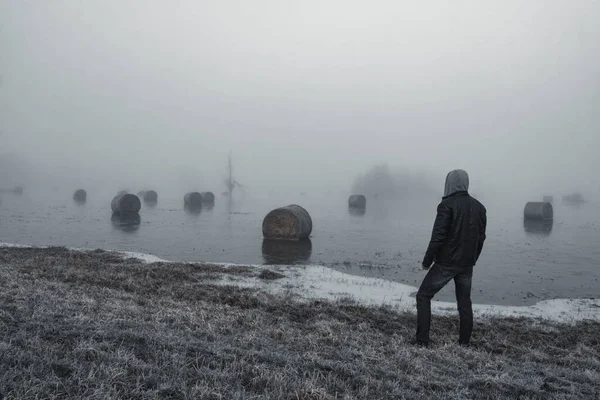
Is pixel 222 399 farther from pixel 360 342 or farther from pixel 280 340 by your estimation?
pixel 360 342

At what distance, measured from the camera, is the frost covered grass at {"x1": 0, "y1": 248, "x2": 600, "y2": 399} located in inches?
130

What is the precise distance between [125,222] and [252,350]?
23.7m

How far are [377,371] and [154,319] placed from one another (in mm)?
3088

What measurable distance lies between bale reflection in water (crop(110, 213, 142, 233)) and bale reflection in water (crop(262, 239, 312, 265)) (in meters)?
8.54

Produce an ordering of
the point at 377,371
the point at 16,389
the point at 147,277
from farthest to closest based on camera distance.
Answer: the point at 147,277
the point at 377,371
the point at 16,389

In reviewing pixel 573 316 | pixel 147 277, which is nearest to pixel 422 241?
pixel 573 316

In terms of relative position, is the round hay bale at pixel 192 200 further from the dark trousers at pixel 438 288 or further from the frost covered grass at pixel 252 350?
the dark trousers at pixel 438 288

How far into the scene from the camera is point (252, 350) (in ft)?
14.0

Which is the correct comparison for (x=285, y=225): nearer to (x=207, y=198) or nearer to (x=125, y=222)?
(x=125, y=222)

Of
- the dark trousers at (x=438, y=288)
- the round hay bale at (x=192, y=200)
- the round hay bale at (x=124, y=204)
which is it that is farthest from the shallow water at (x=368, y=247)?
the round hay bale at (x=192, y=200)

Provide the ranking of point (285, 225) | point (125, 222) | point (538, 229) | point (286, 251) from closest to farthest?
point (286, 251), point (285, 225), point (125, 222), point (538, 229)

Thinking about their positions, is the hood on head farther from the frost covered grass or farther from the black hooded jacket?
the frost covered grass

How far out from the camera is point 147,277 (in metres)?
9.31

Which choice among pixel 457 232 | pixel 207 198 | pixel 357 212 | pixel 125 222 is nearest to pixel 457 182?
pixel 457 232
